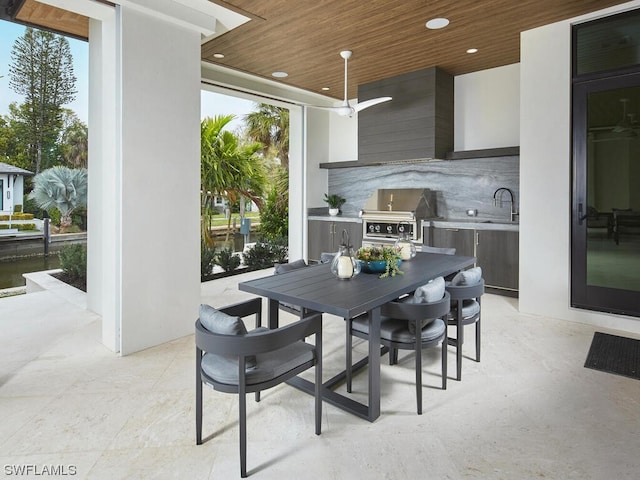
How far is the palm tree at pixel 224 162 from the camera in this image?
642cm

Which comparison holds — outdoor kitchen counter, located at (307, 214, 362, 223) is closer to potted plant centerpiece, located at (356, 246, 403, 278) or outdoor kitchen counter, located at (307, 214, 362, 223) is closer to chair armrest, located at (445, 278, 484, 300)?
potted plant centerpiece, located at (356, 246, 403, 278)

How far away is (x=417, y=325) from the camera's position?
2357mm

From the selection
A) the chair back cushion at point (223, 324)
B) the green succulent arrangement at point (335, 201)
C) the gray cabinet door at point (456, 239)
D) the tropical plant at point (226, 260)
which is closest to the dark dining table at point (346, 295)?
the chair back cushion at point (223, 324)

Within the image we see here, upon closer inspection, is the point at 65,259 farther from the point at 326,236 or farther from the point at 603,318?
the point at 603,318

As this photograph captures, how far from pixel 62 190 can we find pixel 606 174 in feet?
17.9

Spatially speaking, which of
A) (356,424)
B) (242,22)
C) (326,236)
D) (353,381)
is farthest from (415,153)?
(356,424)

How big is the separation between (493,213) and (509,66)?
190cm

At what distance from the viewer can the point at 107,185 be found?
336 cm

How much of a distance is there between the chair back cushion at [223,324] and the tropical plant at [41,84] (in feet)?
11.0

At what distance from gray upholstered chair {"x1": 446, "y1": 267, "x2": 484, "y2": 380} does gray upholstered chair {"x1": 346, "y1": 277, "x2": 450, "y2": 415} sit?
179mm

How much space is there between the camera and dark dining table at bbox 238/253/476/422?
218 cm

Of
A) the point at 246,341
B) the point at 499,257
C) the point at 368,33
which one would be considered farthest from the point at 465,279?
the point at 368,33

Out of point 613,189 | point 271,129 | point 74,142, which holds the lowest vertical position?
point 613,189

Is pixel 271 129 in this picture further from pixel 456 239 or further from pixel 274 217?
pixel 456 239
